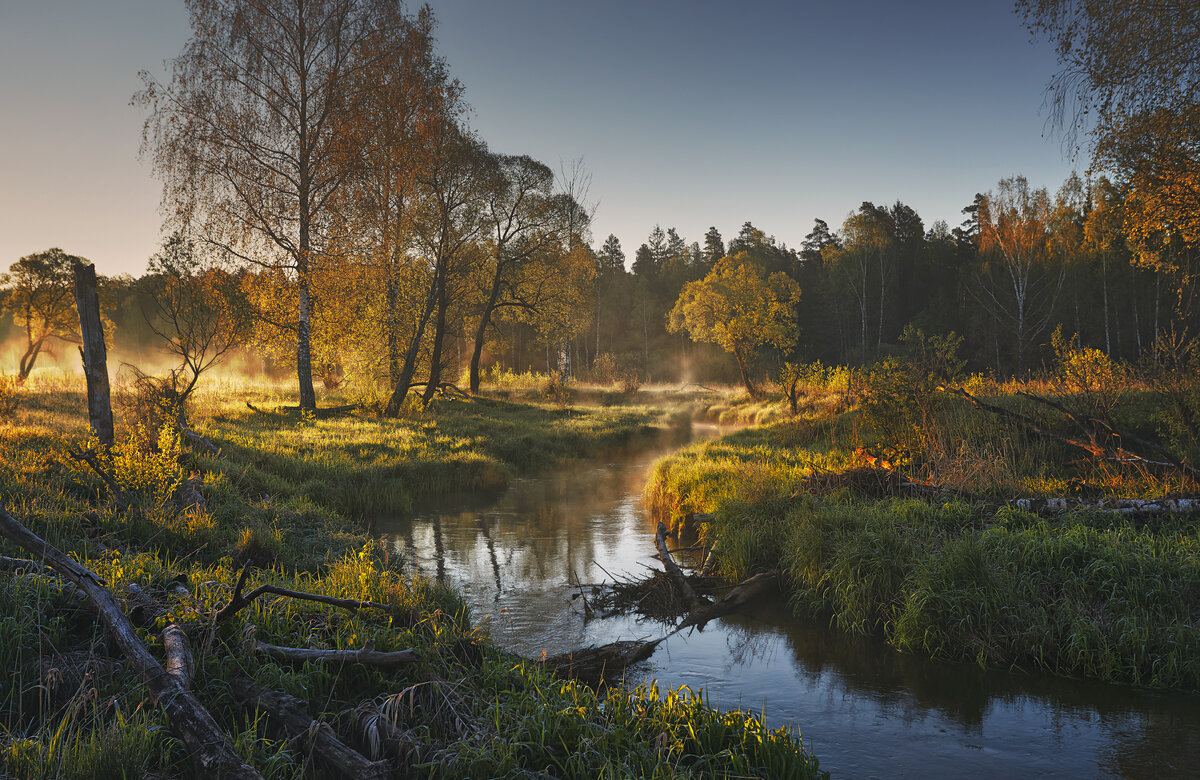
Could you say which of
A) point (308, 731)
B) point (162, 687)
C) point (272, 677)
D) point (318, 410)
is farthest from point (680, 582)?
point (318, 410)

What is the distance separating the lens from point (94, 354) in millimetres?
9328

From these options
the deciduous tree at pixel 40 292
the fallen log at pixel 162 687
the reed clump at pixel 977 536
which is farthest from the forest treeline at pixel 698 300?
the fallen log at pixel 162 687

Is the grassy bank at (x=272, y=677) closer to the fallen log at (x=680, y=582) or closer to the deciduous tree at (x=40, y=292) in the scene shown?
the fallen log at (x=680, y=582)

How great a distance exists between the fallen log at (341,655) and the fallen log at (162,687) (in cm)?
73

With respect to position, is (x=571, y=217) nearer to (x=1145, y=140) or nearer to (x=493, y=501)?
(x=493, y=501)

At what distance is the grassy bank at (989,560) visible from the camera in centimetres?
606

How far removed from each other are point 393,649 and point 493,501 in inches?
371

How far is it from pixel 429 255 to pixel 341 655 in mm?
23744

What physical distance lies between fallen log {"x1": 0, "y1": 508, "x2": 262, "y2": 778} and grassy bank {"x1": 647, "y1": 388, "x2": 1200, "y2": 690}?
20.6 ft

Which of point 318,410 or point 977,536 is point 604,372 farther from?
point 977,536

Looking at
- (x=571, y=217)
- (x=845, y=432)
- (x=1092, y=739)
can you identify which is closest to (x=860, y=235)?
(x=571, y=217)

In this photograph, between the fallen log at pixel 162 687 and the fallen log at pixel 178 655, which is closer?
the fallen log at pixel 162 687

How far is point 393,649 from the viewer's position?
4859 millimetres

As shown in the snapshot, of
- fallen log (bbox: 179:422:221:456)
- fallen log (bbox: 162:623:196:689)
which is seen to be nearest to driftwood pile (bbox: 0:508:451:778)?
fallen log (bbox: 162:623:196:689)
